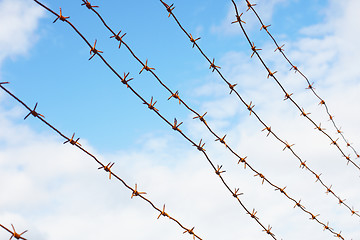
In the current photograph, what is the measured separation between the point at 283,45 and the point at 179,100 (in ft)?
4.85

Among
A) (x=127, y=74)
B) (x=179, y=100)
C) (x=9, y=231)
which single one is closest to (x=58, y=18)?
(x=127, y=74)

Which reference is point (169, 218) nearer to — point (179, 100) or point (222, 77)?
point (179, 100)

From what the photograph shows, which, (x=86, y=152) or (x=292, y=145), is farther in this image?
(x=292, y=145)

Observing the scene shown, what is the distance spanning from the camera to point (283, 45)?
12.0ft

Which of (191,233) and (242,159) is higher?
(242,159)

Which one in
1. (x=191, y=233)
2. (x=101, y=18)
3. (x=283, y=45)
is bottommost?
(x=191, y=233)

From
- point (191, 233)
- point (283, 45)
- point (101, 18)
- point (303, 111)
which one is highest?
point (283, 45)

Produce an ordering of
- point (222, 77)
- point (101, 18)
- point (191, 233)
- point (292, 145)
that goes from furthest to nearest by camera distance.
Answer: point (292, 145), point (222, 77), point (191, 233), point (101, 18)

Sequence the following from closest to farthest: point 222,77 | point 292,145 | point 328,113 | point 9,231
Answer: point 9,231 < point 222,77 < point 292,145 < point 328,113

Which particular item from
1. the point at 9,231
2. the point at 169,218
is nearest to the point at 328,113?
the point at 169,218

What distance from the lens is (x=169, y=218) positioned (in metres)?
2.52

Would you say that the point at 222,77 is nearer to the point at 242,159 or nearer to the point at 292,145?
the point at 242,159

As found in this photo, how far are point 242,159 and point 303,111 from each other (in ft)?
3.40

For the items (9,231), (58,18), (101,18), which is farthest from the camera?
(101,18)
